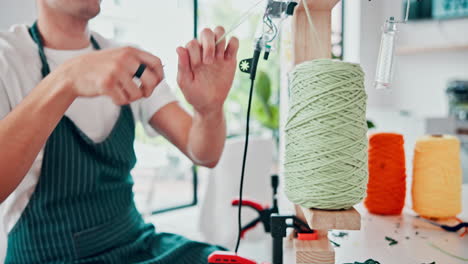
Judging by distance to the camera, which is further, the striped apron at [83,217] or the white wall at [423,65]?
the white wall at [423,65]

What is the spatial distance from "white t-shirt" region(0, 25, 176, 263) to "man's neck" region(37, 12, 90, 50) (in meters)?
0.02

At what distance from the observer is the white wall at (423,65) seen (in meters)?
3.69

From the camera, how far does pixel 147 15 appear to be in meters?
3.01

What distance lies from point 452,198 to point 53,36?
115 cm

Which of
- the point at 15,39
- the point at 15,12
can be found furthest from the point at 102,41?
the point at 15,12

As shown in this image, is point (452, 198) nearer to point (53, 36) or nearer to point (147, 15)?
point (53, 36)

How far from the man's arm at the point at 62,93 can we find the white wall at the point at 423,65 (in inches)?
125

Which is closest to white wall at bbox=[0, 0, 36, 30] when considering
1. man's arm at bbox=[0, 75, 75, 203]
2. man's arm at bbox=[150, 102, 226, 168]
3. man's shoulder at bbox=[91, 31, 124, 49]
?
man's shoulder at bbox=[91, 31, 124, 49]

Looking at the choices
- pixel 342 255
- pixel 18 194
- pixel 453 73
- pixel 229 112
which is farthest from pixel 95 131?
pixel 453 73

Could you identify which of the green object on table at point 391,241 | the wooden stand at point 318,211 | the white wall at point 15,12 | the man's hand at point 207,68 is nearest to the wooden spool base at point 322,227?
the wooden stand at point 318,211

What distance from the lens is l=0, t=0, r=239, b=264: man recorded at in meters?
0.69

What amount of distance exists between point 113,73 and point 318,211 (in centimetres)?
39

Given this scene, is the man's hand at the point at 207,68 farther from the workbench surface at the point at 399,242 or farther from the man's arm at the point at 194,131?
the workbench surface at the point at 399,242

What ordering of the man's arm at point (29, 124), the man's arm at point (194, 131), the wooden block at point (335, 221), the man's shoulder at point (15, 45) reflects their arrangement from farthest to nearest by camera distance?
the man's arm at point (194, 131), the man's shoulder at point (15, 45), the man's arm at point (29, 124), the wooden block at point (335, 221)
